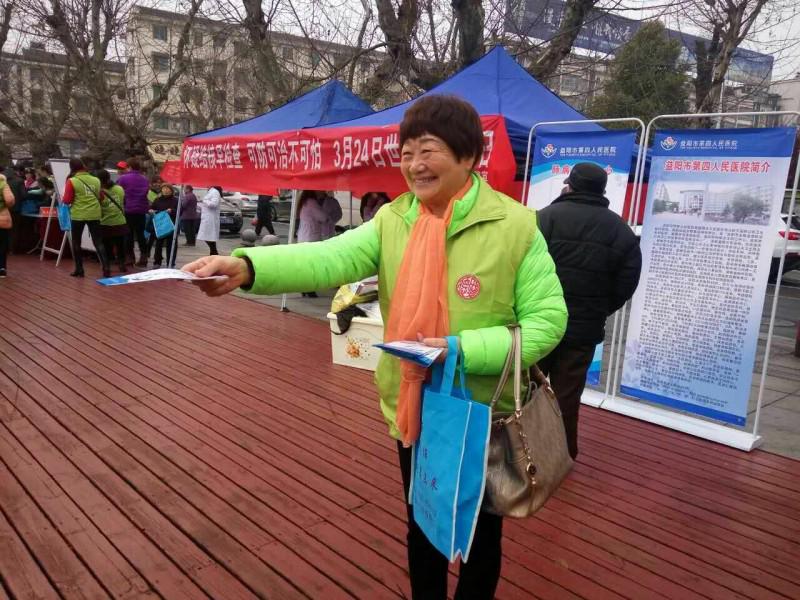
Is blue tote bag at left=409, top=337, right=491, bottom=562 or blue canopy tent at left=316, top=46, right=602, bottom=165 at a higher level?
blue canopy tent at left=316, top=46, right=602, bottom=165

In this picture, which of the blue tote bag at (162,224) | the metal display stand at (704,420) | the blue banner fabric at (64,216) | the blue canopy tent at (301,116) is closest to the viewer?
the metal display stand at (704,420)

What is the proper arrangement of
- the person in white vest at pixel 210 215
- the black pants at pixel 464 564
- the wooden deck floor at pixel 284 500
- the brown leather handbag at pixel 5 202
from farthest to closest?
1. the person in white vest at pixel 210 215
2. the brown leather handbag at pixel 5 202
3. the wooden deck floor at pixel 284 500
4. the black pants at pixel 464 564

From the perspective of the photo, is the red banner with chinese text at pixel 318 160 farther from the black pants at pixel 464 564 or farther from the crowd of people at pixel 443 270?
the black pants at pixel 464 564

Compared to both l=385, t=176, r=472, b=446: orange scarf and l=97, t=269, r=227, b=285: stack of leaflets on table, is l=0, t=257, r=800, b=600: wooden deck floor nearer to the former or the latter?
l=385, t=176, r=472, b=446: orange scarf

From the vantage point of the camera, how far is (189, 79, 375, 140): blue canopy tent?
8.20 meters

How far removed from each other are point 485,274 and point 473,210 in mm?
178

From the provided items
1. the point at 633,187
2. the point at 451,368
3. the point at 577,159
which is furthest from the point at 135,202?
the point at 451,368

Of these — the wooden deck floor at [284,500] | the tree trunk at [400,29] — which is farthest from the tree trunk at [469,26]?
the wooden deck floor at [284,500]

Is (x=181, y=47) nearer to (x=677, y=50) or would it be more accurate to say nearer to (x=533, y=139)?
(x=533, y=139)

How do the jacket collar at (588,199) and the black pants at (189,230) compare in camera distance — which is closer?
the jacket collar at (588,199)

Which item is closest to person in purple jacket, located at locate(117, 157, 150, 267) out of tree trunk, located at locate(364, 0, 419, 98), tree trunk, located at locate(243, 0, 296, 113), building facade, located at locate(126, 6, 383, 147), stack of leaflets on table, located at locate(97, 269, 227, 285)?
tree trunk, located at locate(243, 0, 296, 113)

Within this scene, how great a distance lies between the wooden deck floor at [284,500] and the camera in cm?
260

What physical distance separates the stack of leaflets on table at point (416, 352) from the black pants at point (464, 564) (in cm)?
49

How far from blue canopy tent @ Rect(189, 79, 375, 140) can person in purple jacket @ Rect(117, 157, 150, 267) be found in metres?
2.80
